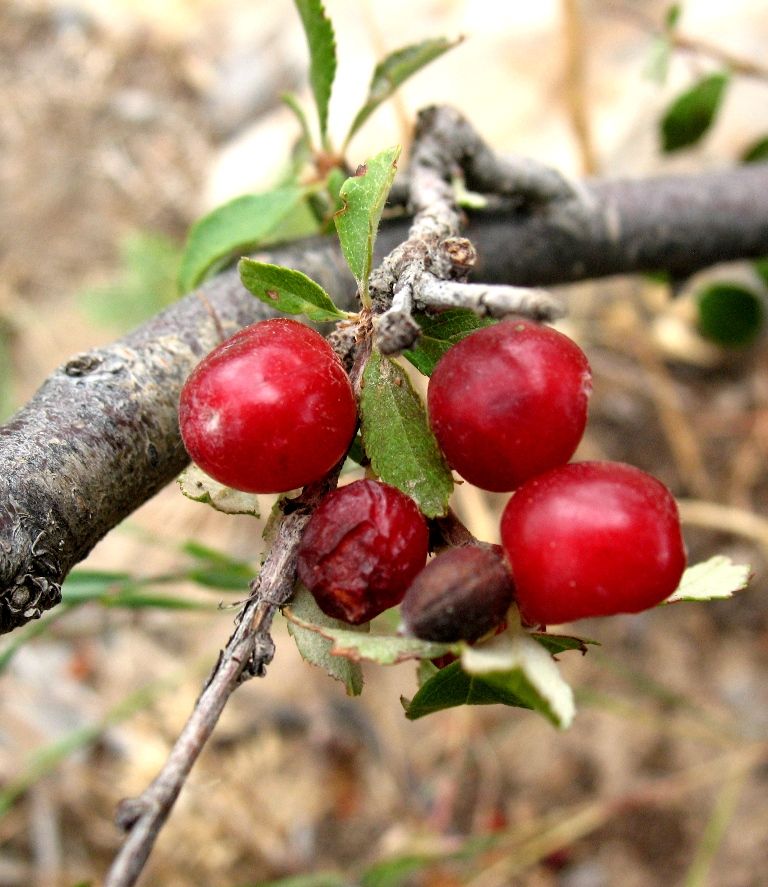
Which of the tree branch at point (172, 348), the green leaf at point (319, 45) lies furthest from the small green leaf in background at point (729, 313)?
the green leaf at point (319, 45)

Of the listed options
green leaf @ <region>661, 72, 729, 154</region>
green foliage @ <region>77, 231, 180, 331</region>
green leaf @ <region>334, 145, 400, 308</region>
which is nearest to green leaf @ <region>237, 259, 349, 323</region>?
green leaf @ <region>334, 145, 400, 308</region>

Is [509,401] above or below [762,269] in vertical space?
above

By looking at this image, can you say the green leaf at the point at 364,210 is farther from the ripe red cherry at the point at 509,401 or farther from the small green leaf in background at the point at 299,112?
the small green leaf in background at the point at 299,112

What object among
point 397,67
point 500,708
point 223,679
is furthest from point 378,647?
point 500,708

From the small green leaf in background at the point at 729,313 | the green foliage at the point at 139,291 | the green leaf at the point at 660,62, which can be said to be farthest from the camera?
the green foliage at the point at 139,291

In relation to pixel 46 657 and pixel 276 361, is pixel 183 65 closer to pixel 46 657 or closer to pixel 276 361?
pixel 46 657

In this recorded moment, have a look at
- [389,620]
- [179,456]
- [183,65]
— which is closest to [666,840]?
[389,620]

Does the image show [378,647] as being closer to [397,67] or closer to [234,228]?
[234,228]
